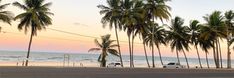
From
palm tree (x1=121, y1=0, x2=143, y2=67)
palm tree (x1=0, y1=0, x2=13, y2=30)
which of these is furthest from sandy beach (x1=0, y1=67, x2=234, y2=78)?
palm tree (x1=121, y1=0, x2=143, y2=67)

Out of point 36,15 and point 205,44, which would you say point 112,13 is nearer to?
point 36,15

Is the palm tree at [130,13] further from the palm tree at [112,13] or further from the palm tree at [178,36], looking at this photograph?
the palm tree at [178,36]

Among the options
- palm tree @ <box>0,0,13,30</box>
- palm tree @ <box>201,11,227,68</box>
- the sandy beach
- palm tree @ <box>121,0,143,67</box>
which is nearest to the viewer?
the sandy beach

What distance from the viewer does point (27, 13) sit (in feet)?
193

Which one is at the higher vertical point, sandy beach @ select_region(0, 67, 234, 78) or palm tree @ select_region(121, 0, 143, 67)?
palm tree @ select_region(121, 0, 143, 67)

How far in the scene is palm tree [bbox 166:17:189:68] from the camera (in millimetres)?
79375

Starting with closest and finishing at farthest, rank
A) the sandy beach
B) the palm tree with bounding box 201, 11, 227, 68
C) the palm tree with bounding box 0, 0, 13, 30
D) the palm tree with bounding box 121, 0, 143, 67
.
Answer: the sandy beach < the palm tree with bounding box 0, 0, 13, 30 < the palm tree with bounding box 121, 0, 143, 67 < the palm tree with bounding box 201, 11, 227, 68

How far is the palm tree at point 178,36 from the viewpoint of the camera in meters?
79.4

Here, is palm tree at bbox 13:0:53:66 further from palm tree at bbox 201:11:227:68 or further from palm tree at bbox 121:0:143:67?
palm tree at bbox 201:11:227:68

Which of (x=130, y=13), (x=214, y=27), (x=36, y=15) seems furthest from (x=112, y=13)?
(x=214, y=27)

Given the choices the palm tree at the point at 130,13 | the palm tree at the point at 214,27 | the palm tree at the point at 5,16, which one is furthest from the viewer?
the palm tree at the point at 214,27

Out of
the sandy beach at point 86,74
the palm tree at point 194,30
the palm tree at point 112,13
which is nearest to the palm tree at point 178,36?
the palm tree at point 194,30

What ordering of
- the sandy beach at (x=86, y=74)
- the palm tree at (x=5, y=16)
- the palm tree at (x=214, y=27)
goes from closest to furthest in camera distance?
the sandy beach at (x=86, y=74) < the palm tree at (x=5, y=16) < the palm tree at (x=214, y=27)

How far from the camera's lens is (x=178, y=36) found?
79188 millimetres
